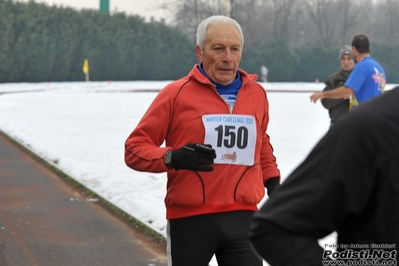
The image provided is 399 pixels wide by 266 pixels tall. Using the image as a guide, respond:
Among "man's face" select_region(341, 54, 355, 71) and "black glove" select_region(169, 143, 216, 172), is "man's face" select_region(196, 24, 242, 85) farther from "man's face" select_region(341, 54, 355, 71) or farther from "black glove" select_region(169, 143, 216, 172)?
"man's face" select_region(341, 54, 355, 71)

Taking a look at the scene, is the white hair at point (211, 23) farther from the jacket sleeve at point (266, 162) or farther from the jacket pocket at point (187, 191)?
the jacket pocket at point (187, 191)

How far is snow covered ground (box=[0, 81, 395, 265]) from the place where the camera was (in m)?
9.33

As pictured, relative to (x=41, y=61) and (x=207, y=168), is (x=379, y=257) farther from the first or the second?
(x=41, y=61)

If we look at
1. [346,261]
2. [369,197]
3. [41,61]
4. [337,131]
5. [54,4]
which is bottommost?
[41,61]

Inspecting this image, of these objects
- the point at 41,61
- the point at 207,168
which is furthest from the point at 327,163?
the point at 41,61

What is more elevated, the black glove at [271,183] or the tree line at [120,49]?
the black glove at [271,183]

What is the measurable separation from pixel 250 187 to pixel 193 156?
48 cm

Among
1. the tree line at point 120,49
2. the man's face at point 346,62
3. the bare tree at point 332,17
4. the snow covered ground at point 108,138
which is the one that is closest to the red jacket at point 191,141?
the snow covered ground at point 108,138

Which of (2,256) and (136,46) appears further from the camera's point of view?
(136,46)

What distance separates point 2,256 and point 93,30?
4595cm

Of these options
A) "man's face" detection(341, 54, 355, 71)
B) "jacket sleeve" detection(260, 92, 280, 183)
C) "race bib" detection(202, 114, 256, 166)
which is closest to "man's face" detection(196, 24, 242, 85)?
"race bib" detection(202, 114, 256, 166)

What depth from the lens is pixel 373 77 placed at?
7875mm

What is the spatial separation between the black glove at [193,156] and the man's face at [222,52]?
520 millimetres

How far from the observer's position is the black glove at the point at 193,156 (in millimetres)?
3307
